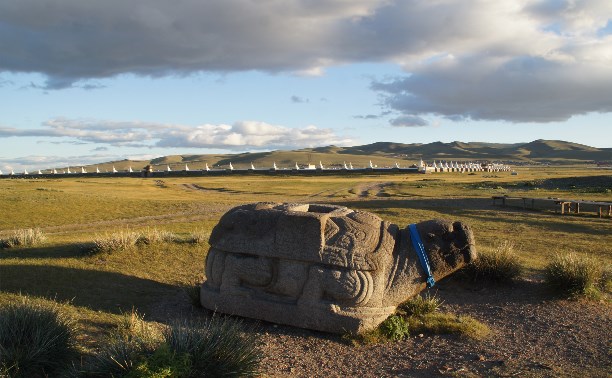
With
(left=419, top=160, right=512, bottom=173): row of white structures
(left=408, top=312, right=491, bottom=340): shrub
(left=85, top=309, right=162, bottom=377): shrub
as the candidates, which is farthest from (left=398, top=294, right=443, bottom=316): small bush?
(left=419, top=160, right=512, bottom=173): row of white structures

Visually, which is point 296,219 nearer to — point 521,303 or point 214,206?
point 521,303

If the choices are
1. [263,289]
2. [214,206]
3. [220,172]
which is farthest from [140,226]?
[220,172]

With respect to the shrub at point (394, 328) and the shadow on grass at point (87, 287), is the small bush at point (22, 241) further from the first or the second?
the shrub at point (394, 328)

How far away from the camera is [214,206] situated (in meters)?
31.6

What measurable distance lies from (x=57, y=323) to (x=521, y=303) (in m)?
8.52

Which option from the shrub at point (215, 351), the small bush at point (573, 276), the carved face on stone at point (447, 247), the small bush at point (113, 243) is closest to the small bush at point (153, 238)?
the small bush at point (113, 243)

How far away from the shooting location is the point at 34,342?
6.81 meters

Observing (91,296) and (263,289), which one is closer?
(263,289)

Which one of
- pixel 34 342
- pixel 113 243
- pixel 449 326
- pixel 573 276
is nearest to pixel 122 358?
pixel 34 342

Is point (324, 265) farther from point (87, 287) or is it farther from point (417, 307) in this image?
point (87, 287)

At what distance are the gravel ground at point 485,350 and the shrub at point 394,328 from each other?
0.43ft

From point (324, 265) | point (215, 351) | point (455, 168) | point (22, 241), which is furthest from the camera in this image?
point (455, 168)

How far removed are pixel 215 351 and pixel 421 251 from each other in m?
4.20

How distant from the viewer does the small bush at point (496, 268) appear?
12.0m
